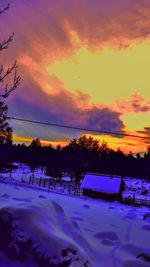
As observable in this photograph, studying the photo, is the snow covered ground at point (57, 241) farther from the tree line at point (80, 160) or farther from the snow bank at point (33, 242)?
the tree line at point (80, 160)

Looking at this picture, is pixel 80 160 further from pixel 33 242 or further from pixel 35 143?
pixel 35 143

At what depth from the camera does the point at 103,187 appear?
1367 inches

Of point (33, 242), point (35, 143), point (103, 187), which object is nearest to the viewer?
point (33, 242)

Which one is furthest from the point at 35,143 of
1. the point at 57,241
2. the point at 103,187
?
the point at 57,241

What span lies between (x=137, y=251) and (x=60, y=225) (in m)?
1.88

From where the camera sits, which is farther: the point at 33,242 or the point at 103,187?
the point at 103,187

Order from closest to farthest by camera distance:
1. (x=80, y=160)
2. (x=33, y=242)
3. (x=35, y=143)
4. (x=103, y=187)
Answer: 1. (x=33, y=242)
2. (x=103, y=187)
3. (x=80, y=160)
4. (x=35, y=143)

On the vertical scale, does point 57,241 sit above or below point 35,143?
below

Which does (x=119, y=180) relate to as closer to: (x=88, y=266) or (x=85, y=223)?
(x=85, y=223)

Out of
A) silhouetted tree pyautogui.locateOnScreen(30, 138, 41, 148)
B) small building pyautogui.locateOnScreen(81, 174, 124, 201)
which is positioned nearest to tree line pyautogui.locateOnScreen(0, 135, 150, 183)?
silhouetted tree pyautogui.locateOnScreen(30, 138, 41, 148)

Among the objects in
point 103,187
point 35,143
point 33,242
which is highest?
point 35,143

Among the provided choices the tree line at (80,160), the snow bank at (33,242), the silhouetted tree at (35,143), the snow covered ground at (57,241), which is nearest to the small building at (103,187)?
the tree line at (80,160)

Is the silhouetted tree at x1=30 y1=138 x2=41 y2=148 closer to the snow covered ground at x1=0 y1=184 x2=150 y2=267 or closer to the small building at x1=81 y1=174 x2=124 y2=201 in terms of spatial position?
the small building at x1=81 y1=174 x2=124 y2=201

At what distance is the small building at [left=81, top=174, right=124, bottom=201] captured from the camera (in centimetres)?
3428
